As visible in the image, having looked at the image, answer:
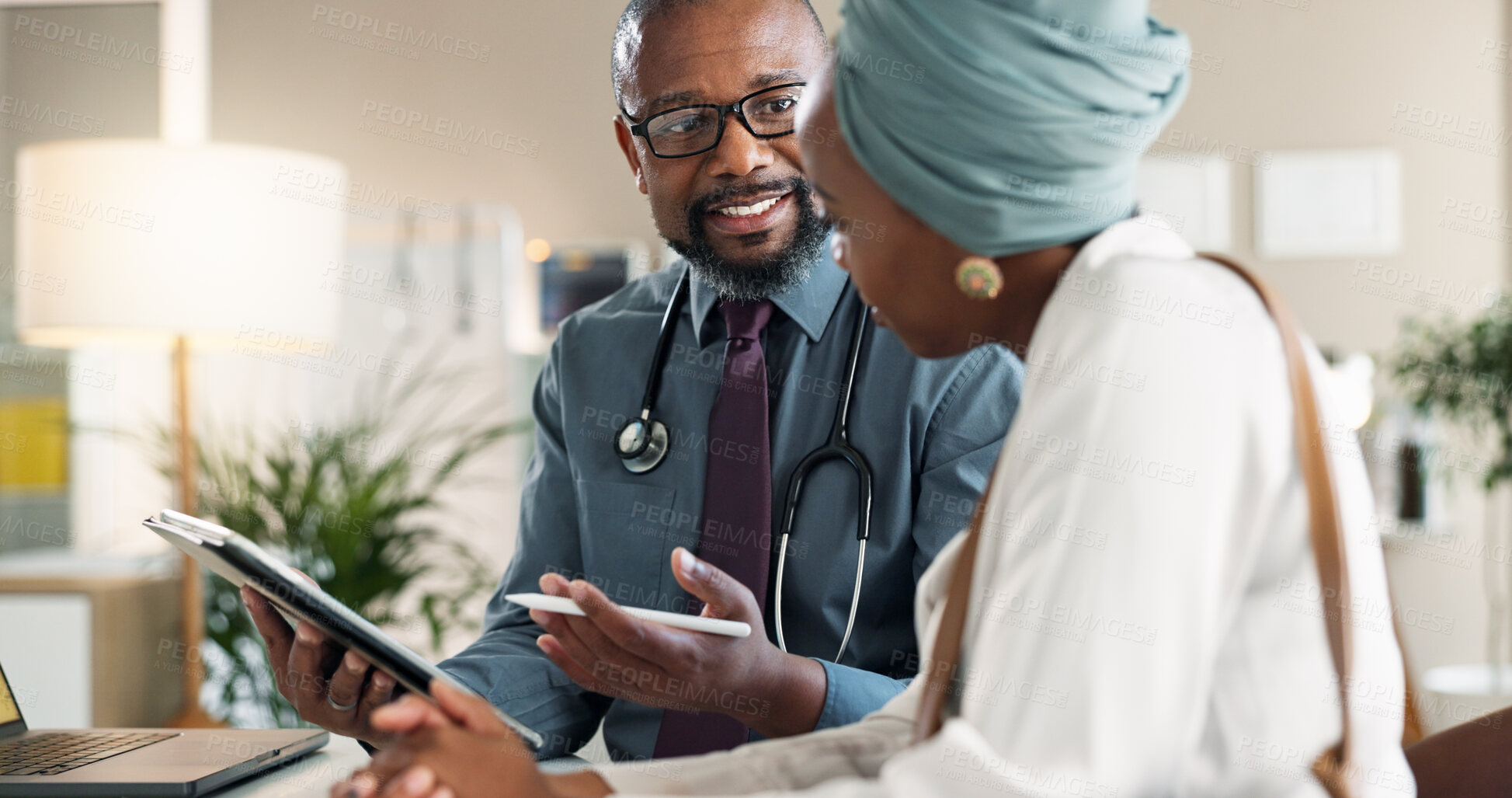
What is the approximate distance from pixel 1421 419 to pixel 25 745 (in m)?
3.88

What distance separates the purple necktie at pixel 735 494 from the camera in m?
1.32

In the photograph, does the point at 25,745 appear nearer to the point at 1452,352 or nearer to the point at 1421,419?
the point at 1452,352

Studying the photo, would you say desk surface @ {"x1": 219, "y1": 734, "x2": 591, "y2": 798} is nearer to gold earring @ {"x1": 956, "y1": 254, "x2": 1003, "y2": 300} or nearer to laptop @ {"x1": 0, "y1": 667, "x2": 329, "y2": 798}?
laptop @ {"x1": 0, "y1": 667, "x2": 329, "y2": 798}

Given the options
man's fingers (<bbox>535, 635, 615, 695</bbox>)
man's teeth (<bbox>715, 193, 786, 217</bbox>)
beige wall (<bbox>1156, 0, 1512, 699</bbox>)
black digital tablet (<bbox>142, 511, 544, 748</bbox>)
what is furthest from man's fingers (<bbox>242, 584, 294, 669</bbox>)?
beige wall (<bbox>1156, 0, 1512, 699</bbox>)

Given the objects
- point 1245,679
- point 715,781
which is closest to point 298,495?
point 715,781

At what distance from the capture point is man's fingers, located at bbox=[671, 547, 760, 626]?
0.89 metres

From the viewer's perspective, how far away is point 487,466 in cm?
398

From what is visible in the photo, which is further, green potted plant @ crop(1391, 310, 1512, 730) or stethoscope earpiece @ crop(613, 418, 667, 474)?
green potted plant @ crop(1391, 310, 1512, 730)

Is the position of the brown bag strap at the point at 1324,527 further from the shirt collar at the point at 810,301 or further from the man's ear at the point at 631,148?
the man's ear at the point at 631,148

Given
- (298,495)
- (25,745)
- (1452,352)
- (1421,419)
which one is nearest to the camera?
(25,745)

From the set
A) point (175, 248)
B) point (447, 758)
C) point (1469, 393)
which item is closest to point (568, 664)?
point (447, 758)

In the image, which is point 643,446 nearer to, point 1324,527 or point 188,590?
point 1324,527

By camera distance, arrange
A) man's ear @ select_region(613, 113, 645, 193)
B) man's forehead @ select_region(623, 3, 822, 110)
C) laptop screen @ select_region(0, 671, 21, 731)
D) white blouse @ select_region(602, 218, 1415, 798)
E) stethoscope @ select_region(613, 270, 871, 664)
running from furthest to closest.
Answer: man's ear @ select_region(613, 113, 645, 193) < man's forehead @ select_region(623, 3, 822, 110) < stethoscope @ select_region(613, 270, 871, 664) < laptop screen @ select_region(0, 671, 21, 731) < white blouse @ select_region(602, 218, 1415, 798)

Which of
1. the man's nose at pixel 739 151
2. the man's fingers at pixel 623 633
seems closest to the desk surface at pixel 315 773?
the man's fingers at pixel 623 633
